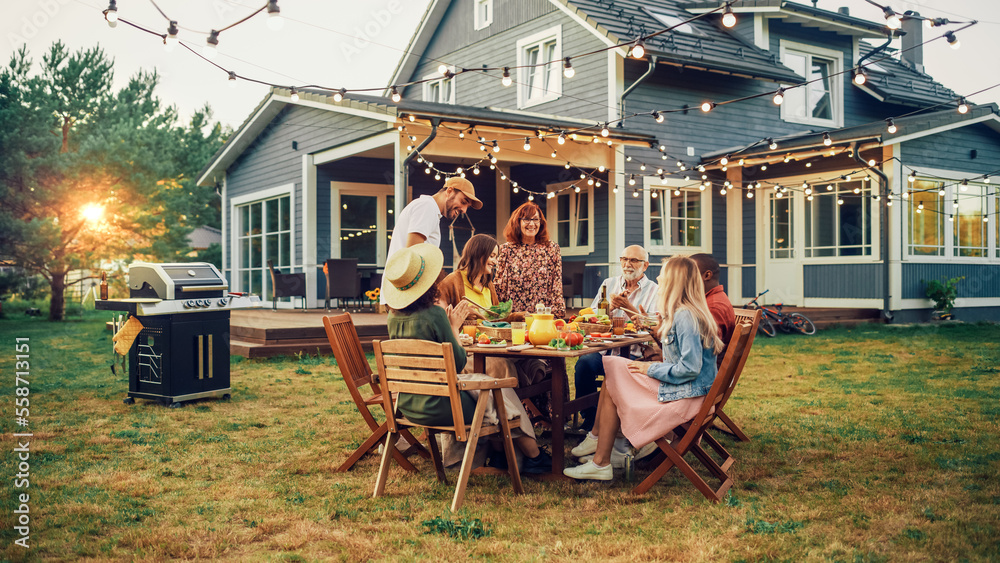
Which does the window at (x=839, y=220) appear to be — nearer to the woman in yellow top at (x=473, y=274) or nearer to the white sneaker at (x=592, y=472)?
the woman in yellow top at (x=473, y=274)

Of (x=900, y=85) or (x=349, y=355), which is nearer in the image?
(x=349, y=355)

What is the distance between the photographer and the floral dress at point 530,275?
5.19 m

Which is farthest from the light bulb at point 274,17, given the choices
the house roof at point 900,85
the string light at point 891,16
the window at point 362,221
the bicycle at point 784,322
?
the house roof at point 900,85

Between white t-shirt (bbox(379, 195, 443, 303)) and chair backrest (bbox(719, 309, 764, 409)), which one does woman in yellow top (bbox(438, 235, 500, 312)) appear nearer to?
white t-shirt (bbox(379, 195, 443, 303))

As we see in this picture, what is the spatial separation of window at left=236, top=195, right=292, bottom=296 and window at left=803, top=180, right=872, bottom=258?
30.5 feet

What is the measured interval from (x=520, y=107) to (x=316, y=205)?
431cm

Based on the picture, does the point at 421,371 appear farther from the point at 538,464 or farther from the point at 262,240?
the point at 262,240

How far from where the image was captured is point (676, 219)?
13.0 meters

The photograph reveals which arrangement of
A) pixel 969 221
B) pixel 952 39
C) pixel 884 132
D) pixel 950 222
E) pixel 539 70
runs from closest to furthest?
pixel 952 39
pixel 884 132
pixel 950 222
pixel 969 221
pixel 539 70

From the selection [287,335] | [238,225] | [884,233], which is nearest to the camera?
[287,335]

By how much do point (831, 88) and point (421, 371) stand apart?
13880 millimetres

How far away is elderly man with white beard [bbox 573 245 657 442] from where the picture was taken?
466 centimetres

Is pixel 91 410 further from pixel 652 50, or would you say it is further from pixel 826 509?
pixel 652 50

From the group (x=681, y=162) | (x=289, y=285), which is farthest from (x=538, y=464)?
(x=681, y=162)
